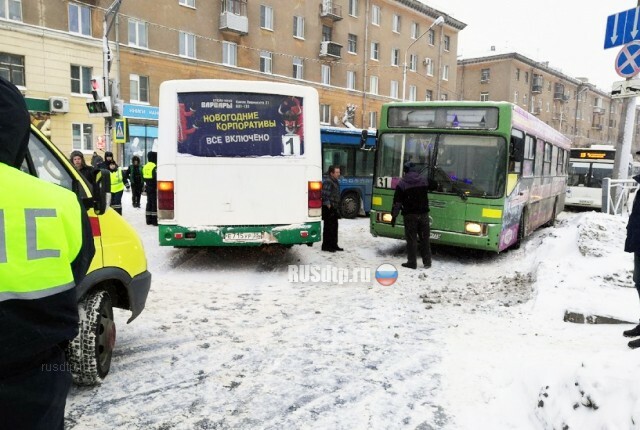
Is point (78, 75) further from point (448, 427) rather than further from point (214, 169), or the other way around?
point (448, 427)

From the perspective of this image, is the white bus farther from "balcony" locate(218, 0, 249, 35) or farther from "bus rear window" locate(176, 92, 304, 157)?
"balcony" locate(218, 0, 249, 35)

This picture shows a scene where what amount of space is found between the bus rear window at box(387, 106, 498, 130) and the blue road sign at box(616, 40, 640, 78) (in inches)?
92.8

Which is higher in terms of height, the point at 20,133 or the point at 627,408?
the point at 20,133

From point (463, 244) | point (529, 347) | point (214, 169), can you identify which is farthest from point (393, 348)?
point (463, 244)

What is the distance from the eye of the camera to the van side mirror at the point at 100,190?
360 cm

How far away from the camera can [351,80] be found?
39688 millimetres

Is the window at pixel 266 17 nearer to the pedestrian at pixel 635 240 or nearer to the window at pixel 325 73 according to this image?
the window at pixel 325 73

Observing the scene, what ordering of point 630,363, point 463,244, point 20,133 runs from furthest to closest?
1. point 463,244
2. point 630,363
3. point 20,133

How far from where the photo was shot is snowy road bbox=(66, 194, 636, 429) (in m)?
3.46

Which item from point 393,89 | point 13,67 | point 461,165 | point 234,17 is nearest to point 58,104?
point 13,67

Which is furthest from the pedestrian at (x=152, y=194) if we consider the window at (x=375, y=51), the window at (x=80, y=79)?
the window at (x=375, y=51)

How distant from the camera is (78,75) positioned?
25531 millimetres

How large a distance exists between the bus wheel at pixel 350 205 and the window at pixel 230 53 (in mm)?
18724

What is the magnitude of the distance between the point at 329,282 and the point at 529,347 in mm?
3418
